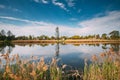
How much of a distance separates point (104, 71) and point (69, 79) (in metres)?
2.32

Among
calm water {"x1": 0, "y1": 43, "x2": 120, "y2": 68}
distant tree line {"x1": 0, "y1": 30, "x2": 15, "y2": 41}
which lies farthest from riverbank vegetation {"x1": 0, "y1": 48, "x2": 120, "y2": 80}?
distant tree line {"x1": 0, "y1": 30, "x2": 15, "y2": 41}

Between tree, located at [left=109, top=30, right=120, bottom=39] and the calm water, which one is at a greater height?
tree, located at [left=109, top=30, right=120, bottom=39]

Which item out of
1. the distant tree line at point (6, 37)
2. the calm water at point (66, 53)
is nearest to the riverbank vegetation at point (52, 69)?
the calm water at point (66, 53)

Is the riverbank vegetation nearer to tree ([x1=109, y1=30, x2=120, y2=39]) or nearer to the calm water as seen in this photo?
the calm water

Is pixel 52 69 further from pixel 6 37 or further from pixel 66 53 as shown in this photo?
pixel 6 37

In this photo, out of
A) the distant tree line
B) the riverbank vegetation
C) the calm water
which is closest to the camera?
the riverbank vegetation

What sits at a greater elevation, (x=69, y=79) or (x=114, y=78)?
(x=114, y=78)

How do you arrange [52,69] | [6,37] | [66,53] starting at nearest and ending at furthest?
[52,69] → [66,53] → [6,37]

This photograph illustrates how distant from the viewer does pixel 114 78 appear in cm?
784

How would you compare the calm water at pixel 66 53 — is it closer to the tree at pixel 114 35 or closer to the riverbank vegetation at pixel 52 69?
the riverbank vegetation at pixel 52 69

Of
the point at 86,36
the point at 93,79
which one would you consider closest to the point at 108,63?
the point at 93,79

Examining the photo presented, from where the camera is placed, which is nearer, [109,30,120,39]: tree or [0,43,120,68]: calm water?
[0,43,120,68]: calm water

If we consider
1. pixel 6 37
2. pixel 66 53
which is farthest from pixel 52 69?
pixel 6 37

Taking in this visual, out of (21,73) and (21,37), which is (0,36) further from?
(21,73)
